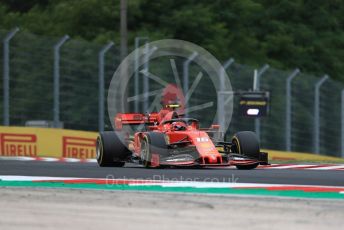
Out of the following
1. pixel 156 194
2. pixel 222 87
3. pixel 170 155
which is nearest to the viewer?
pixel 156 194

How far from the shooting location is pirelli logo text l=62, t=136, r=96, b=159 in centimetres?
2495

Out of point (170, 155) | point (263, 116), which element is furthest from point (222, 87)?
point (170, 155)

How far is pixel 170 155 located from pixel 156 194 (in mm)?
4695

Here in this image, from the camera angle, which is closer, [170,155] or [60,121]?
[170,155]

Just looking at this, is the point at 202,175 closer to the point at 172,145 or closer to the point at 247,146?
the point at 172,145

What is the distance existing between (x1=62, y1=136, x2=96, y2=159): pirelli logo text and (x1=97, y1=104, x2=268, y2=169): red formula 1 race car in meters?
8.53

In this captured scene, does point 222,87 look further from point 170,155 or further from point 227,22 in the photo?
point 227,22

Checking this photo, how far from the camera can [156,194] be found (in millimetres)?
10328

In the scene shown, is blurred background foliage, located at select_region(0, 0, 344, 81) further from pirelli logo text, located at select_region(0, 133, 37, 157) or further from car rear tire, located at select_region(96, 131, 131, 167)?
car rear tire, located at select_region(96, 131, 131, 167)

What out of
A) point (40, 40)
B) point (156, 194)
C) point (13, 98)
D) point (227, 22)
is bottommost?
point (156, 194)

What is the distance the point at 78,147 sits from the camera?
82.9 ft

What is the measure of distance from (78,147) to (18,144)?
A: 1632mm

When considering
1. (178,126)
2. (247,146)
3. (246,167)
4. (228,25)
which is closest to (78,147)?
(178,126)

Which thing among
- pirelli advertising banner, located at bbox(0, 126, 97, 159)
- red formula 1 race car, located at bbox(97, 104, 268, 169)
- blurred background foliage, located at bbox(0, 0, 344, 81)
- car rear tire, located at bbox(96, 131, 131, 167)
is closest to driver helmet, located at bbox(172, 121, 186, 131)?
red formula 1 race car, located at bbox(97, 104, 268, 169)
